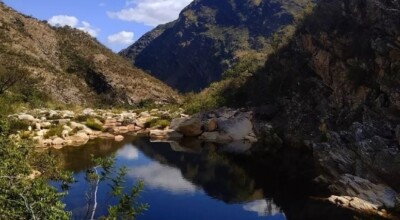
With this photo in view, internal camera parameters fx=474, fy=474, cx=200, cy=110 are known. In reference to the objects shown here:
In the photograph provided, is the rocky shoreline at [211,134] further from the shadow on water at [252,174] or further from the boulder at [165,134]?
the shadow on water at [252,174]

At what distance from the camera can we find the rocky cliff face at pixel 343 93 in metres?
33.2

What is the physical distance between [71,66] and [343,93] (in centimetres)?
6482

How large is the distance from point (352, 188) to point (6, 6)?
93909mm

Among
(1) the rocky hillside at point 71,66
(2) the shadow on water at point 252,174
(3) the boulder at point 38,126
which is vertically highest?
(1) the rocky hillside at point 71,66

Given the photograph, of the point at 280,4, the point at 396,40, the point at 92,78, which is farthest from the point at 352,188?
the point at 280,4

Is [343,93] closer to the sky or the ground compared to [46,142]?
closer to the sky

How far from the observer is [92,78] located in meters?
99.2

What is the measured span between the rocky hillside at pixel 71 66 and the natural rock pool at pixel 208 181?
4069 centimetres

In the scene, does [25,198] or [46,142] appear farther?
[46,142]

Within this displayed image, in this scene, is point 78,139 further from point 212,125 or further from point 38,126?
point 212,125

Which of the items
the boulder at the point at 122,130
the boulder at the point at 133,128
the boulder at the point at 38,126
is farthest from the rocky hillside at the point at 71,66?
the boulder at the point at 38,126

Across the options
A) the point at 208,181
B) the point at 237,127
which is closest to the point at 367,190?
→ the point at 208,181

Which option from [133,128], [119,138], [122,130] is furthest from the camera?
Result: [133,128]

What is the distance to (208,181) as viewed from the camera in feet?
116
